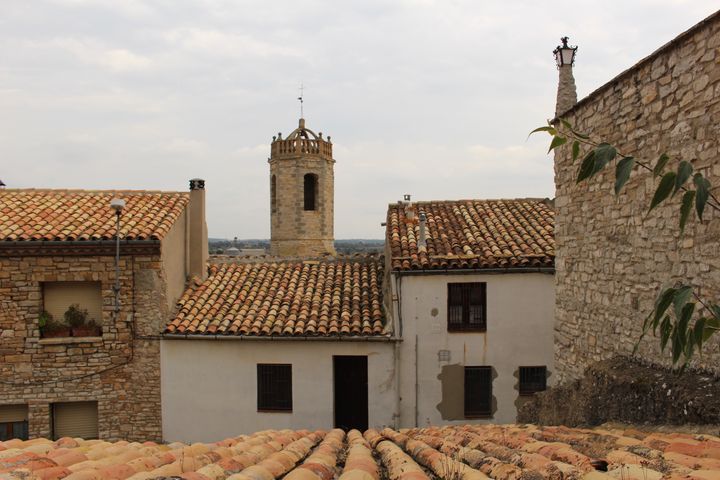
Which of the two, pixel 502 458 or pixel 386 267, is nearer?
pixel 502 458

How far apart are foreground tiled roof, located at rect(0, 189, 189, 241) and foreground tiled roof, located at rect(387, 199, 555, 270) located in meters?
5.32

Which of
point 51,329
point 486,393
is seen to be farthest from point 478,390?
point 51,329

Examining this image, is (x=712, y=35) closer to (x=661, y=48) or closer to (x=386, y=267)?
(x=661, y=48)

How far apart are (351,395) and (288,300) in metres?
2.68

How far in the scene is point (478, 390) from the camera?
11.7 meters

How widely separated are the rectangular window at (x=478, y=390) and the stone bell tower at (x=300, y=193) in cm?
1340

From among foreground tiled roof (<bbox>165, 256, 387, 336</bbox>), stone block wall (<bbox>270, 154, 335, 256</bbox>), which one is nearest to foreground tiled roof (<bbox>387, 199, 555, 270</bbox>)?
foreground tiled roof (<bbox>165, 256, 387, 336</bbox>)

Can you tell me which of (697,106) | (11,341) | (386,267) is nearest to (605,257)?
(697,106)

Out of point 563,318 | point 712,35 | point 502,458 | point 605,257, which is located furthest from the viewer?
point 563,318

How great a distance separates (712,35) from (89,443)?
660 cm

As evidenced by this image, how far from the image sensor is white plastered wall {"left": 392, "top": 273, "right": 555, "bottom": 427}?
37.5 ft

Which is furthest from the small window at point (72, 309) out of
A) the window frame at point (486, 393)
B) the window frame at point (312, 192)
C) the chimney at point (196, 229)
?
the window frame at point (312, 192)

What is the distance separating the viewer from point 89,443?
16.6 ft

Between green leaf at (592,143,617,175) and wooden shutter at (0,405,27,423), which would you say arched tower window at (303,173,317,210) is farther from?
green leaf at (592,143,617,175)
